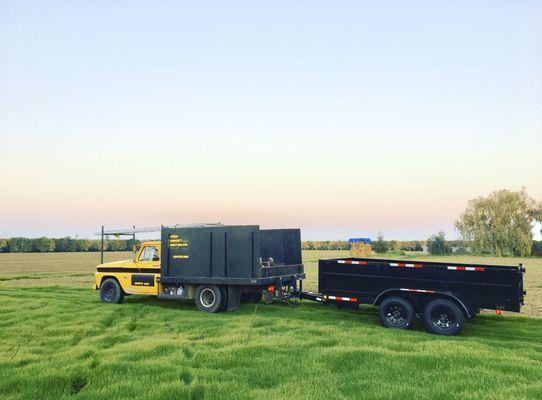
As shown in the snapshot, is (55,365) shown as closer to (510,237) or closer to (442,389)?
(442,389)

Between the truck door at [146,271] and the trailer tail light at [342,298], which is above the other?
the truck door at [146,271]

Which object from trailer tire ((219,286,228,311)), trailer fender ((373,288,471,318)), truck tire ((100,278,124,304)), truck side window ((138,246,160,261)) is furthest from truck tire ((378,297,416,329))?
truck tire ((100,278,124,304))

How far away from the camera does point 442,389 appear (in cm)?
714

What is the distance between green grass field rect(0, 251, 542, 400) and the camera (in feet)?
23.7

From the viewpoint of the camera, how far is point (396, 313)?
41.1ft

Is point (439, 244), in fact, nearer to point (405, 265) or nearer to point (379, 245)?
point (379, 245)

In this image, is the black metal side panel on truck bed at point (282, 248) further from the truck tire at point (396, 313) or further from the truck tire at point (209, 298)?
the truck tire at point (396, 313)

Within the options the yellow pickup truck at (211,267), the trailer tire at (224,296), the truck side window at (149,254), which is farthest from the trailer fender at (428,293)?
the truck side window at (149,254)

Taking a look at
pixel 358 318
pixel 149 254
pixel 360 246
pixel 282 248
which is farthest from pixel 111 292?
pixel 360 246

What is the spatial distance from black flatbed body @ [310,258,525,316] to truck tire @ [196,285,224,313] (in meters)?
3.39

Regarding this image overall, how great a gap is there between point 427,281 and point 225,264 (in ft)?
20.8

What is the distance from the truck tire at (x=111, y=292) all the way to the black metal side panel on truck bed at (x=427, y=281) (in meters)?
7.92

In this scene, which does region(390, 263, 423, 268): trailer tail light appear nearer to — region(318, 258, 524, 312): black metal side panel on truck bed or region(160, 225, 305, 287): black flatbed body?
region(318, 258, 524, 312): black metal side panel on truck bed

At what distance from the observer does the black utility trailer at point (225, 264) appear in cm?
1488
